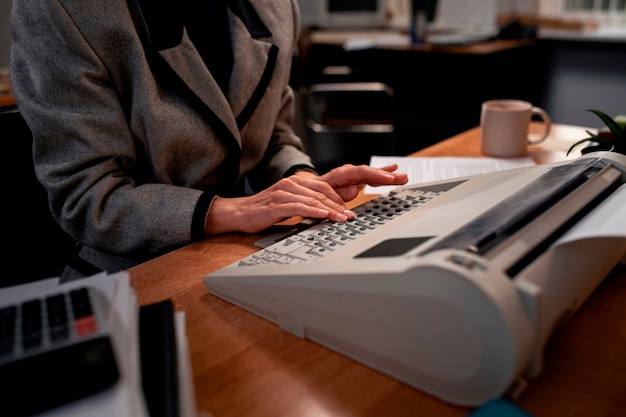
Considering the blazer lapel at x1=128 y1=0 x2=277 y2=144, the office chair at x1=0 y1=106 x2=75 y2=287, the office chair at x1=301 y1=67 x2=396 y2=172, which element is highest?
the blazer lapel at x1=128 y1=0 x2=277 y2=144

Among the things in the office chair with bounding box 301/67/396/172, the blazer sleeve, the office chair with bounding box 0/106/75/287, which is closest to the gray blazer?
the blazer sleeve

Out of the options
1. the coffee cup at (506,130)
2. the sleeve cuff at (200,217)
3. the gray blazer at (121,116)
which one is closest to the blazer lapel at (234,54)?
the gray blazer at (121,116)

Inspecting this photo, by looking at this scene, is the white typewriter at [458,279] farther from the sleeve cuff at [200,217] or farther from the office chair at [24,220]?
the office chair at [24,220]

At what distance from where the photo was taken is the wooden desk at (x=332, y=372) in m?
0.50

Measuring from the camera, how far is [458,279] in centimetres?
44

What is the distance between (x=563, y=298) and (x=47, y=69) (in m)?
0.74

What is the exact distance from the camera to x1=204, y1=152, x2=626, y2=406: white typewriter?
17.5 inches

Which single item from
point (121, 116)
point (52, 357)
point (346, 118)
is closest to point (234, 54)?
point (121, 116)

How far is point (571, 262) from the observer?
53 cm

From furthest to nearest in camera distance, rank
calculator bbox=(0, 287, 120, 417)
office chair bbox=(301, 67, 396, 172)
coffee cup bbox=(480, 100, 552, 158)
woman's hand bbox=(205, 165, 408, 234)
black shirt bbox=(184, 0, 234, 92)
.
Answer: office chair bbox=(301, 67, 396, 172) < coffee cup bbox=(480, 100, 552, 158) < black shirt bbox=(184, 0, 234, 92) < woman's hand bbox=(205, 165, 408, 234) < calculator bbox=(0, 287, 120, 417)

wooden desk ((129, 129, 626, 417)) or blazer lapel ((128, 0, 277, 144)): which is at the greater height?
blazer lapel ((128, 0, 277, 144))

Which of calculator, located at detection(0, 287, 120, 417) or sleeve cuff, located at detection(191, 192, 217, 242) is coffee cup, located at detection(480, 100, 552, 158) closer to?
sleeve cuff, located at detection(191, 192, 217, 242)

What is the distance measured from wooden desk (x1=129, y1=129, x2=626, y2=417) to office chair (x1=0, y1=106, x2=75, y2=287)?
0.43 metres

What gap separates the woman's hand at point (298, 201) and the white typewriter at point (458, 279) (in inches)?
3.7
